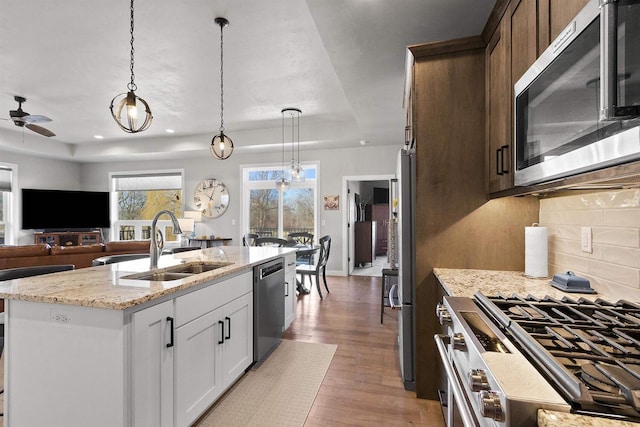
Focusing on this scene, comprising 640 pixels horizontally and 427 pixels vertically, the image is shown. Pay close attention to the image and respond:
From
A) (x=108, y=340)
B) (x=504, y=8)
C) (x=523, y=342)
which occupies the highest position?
(x=504, y=8)

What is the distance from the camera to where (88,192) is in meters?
7.58

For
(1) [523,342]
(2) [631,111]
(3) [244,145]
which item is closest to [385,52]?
(2) [631,111]

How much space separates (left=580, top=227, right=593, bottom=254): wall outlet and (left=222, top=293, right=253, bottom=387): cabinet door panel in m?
2.00

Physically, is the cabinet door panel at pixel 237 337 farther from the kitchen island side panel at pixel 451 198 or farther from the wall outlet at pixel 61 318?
the kitchen island side panel at pixel 451 198

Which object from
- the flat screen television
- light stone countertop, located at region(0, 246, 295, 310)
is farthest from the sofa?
the flat screen television

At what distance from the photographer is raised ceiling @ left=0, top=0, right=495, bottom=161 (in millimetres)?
2221

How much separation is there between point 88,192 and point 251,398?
775 cm

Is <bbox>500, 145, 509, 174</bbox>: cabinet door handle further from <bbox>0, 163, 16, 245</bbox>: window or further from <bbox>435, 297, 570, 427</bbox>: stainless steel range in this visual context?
<bbox>0, 163, 16, 245</bbox>: window

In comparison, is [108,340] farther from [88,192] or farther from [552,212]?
[88,192]

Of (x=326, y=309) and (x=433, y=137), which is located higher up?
(x=433, y=137)

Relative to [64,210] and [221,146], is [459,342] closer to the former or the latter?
[221,146]

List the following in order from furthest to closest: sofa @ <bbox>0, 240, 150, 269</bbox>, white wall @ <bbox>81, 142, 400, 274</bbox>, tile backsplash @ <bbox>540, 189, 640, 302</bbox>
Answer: white wall @ <bbox>81, 142, 400, 274</bbox>
sofa @ <bbox>0, 240, 150, 269</bbox>
tile backsplash @ <bbox>540, 189, 640, 302</bbox>

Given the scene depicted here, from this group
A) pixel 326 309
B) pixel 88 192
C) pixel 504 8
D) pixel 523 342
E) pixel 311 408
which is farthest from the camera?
pixel 88 192

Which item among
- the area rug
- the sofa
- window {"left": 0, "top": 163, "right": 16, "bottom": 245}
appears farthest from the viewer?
window {"left": 0, "top": 163, "right": 16, "bottom": 245}
